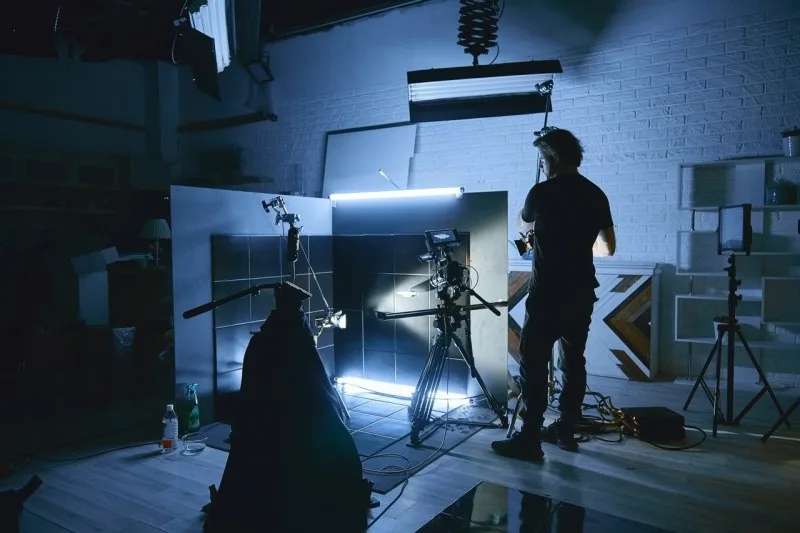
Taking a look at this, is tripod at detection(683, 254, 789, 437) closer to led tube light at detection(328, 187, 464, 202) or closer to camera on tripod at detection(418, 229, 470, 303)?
camera on tripod at detection(418, 229, 470, 303)

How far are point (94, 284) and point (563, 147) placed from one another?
4.38 meters

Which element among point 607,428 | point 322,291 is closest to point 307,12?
point 322,291

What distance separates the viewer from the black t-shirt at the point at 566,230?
2875 mm

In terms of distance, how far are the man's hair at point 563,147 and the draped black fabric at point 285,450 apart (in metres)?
1.69

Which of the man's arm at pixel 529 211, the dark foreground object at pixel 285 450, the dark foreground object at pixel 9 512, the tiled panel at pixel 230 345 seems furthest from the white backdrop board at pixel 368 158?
the dark foreground object at pixel 9 512

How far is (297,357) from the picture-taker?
2119 mm

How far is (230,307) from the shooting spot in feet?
12.4

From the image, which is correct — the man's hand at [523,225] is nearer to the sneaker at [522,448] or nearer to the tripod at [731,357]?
the sneaker at [522,448]

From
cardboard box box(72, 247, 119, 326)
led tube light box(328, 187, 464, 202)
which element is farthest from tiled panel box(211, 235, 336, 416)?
cardboard box box(72, 247, 119, 326)

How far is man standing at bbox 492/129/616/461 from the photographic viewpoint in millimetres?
2885

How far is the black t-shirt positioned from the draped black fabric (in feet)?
Answer: 4.56

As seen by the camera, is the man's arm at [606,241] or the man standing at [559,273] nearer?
the man standing at [559,273]

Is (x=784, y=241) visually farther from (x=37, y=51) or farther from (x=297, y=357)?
(x=37, y=51)

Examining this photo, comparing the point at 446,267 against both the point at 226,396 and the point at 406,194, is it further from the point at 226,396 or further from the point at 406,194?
the point at 226,396
